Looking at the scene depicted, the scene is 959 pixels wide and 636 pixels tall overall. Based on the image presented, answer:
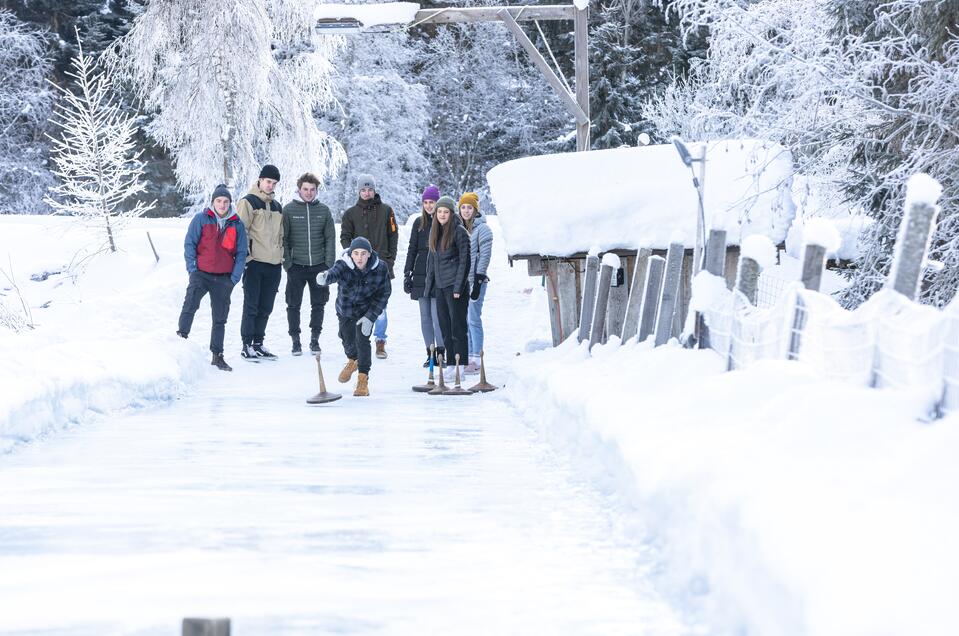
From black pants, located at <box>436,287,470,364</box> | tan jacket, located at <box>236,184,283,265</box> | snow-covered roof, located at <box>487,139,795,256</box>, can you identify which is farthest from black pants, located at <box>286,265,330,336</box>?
snow-covered roof, located at <box>487,139,795,256</box>

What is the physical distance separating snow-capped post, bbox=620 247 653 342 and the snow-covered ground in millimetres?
1559

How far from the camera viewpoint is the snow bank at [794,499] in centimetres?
266

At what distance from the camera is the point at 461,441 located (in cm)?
722

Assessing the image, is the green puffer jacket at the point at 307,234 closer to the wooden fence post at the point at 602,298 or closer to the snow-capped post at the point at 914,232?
the wooden fence post at the point at 602,298

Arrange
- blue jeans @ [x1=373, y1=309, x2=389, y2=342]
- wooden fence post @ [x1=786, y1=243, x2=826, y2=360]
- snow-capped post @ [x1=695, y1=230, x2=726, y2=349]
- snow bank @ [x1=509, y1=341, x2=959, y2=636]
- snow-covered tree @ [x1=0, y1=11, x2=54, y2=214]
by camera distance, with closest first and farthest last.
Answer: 1. snow bank @ [x1=509, y1=341, x2=959, y2=636]
2. wooden fence post @ [x1=786, y1=243, x2=826, y2=360]
3. snow-capped post @ [x1=695, y1=230, x2=726, y2=349]
4. blue jeans @ [x1=373, y1=309, x2=389, y2=342]
5. snow-covered tree @ [x1=0, y1=11, x2=54, y2=214]

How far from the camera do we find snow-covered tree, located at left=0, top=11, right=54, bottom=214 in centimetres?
3434

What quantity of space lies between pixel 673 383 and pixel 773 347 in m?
0.86

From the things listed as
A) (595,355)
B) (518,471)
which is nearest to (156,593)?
(518,471)

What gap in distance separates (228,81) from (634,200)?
13.6 m

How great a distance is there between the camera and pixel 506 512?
4.98 m

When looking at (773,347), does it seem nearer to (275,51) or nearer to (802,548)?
(802,548)

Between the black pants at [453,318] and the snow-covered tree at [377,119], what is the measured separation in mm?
24713

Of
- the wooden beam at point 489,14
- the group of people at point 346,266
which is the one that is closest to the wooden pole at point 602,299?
Result: the group of people at point 346,266

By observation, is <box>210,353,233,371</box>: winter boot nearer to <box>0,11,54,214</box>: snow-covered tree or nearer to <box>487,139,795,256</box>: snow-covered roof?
<box>487,139,795,256</box>: snow-covered roof
